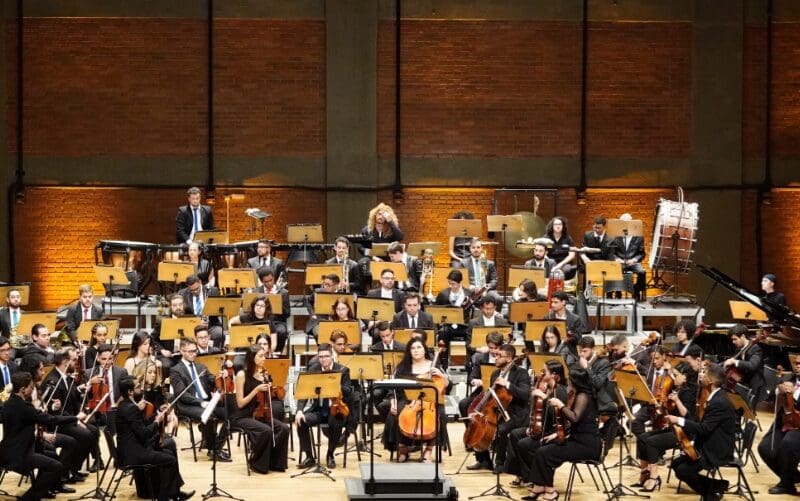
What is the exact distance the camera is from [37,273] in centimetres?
1906

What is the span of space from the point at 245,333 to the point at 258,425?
4.23ft

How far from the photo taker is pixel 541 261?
640 inches

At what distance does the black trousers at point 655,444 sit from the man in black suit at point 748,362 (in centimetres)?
167

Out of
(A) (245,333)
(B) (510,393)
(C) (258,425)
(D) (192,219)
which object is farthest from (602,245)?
(C) (258,425)

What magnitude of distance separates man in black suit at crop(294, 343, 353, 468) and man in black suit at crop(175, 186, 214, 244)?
4981mm

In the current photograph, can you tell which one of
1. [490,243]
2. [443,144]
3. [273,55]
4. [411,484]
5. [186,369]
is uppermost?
[273,55]

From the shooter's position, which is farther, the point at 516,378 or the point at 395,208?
the point at 395,208

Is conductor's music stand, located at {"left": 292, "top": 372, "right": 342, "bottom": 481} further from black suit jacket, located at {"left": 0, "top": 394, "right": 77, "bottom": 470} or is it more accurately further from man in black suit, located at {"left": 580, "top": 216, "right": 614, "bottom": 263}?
man in black suit, located at {"left": 580, "top": 216, "right": 614, "bottom": 263}

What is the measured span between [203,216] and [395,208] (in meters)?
3.34

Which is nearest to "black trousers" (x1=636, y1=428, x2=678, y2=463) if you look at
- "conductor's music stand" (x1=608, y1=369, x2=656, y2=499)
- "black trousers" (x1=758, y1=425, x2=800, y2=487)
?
"conductor's music stand" (x1=608, y1=369, x2=656, y2=499)

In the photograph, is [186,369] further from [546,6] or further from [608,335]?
[546,6]

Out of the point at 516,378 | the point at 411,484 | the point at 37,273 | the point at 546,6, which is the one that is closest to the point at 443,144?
the point at 546,6

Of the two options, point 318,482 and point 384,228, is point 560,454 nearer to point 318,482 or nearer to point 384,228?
point 318,482

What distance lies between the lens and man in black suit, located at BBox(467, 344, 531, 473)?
39.1ft
